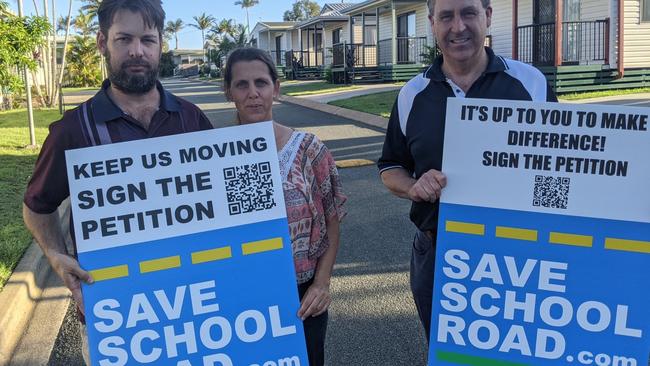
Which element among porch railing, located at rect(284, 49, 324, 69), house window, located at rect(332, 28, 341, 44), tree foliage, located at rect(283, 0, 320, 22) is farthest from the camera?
tree foliage, located at rect(283, 0, 320, 22)

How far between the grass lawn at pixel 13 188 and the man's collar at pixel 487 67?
151 inches

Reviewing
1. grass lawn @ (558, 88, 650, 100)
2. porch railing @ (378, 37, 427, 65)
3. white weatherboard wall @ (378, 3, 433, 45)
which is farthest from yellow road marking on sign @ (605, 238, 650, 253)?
porch railing @ (378, 37, 427, 65)

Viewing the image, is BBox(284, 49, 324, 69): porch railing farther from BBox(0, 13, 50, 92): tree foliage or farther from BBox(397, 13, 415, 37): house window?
BBox(0, 13, 50, 92): tree foliage

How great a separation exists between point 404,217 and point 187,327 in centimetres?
468

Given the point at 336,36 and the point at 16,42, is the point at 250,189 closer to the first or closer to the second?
the point at 16,42

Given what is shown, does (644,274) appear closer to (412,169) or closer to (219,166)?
(412,169)

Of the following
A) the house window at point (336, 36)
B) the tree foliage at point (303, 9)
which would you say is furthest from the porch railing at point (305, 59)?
the tree foliage at point (303, 9)

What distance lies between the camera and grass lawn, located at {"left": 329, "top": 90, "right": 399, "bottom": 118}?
16.4 metres

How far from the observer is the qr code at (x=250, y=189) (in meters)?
2.33

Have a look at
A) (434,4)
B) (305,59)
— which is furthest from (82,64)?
(434,4)

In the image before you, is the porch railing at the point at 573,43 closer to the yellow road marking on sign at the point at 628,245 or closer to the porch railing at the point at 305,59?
the yellow road marking on sign at the point at 628,245

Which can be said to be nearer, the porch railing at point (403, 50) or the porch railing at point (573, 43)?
the porch railing at point (573, 43)

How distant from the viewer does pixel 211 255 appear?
2.31 m

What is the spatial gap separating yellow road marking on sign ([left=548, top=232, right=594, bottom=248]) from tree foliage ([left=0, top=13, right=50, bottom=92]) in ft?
28.4
